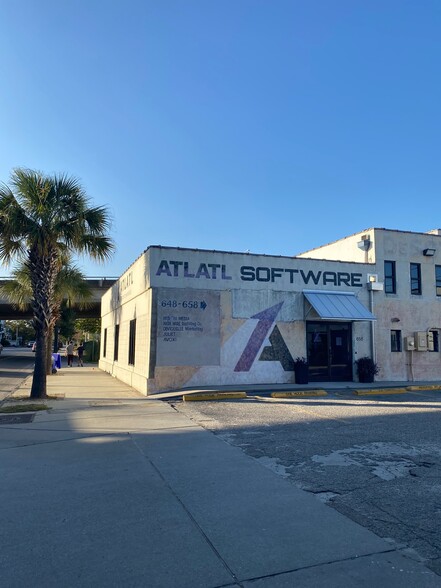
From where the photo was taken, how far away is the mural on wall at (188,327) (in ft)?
51.3

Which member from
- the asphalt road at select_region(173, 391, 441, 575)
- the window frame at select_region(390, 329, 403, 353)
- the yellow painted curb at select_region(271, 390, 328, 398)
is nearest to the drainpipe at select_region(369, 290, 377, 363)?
the window frame at select_region(390, 329, 403, 353)

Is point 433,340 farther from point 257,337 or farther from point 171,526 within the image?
point 171,526

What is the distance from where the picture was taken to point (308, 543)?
416 centimetres

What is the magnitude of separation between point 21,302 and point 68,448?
60.8ft

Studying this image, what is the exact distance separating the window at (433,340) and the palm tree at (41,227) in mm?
14235

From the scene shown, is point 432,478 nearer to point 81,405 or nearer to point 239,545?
point 239,545

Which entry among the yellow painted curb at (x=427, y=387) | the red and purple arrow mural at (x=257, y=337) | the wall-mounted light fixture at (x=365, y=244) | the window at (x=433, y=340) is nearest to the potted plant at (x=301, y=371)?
the red and purple arrow mural at (x=257, y=337)

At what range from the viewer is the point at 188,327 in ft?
52.4

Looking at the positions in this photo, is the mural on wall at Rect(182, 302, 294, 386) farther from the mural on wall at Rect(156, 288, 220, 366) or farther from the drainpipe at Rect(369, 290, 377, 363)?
the drainpipe at Rect(369, 290, 377, 363)

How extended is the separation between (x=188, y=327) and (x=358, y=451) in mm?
9161

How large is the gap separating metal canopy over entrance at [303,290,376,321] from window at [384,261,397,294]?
1.99 m

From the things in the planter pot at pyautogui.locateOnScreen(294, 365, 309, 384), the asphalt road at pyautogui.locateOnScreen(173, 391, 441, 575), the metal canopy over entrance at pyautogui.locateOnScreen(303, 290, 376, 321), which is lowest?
the asphalt road at pyautogui.locateOnScreen(173, 391, 441, 575)

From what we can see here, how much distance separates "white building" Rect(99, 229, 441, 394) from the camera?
1593cm

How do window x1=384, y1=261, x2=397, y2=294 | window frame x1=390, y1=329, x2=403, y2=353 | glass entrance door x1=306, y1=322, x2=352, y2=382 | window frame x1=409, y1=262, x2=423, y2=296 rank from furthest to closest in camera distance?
window frame x1=409, y1=262, x2=423, y2=296 → window x1=384, y1=261, x2=397, y2=294 → window frame x1=390, y1=329, x2=403, y2=353 → glass entrance door x1=306, y1=322, x2=352, y2=382
